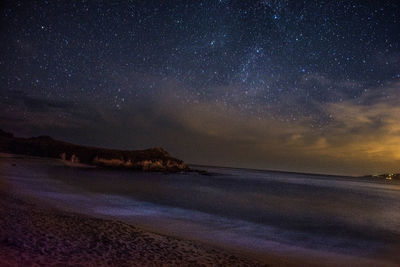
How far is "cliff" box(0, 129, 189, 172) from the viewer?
69.4 metres

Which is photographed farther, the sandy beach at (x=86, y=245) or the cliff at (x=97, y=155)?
the cliff at (x=97, y=155)

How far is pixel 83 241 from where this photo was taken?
897cm

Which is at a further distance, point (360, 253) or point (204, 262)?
point (360, 253)

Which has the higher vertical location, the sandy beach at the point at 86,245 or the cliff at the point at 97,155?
the cliff at the point at 97,155

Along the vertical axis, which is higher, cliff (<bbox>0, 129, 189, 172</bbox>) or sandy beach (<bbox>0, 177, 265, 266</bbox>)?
cliff (<bbox>0, 129, 189, 172</bbox>)

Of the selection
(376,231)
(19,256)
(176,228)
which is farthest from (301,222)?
(19,256)

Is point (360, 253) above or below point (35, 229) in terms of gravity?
below

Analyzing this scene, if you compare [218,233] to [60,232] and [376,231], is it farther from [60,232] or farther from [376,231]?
[376,231]

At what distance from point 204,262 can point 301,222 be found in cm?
1526

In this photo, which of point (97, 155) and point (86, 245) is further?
point (97, 155)

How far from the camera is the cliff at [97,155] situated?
228ft

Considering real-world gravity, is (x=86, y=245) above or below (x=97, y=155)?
below

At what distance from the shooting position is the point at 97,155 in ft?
238

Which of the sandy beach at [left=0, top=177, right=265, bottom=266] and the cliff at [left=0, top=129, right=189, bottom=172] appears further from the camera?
the cliff at [left=0, top=129, right=189, bottom=172]
